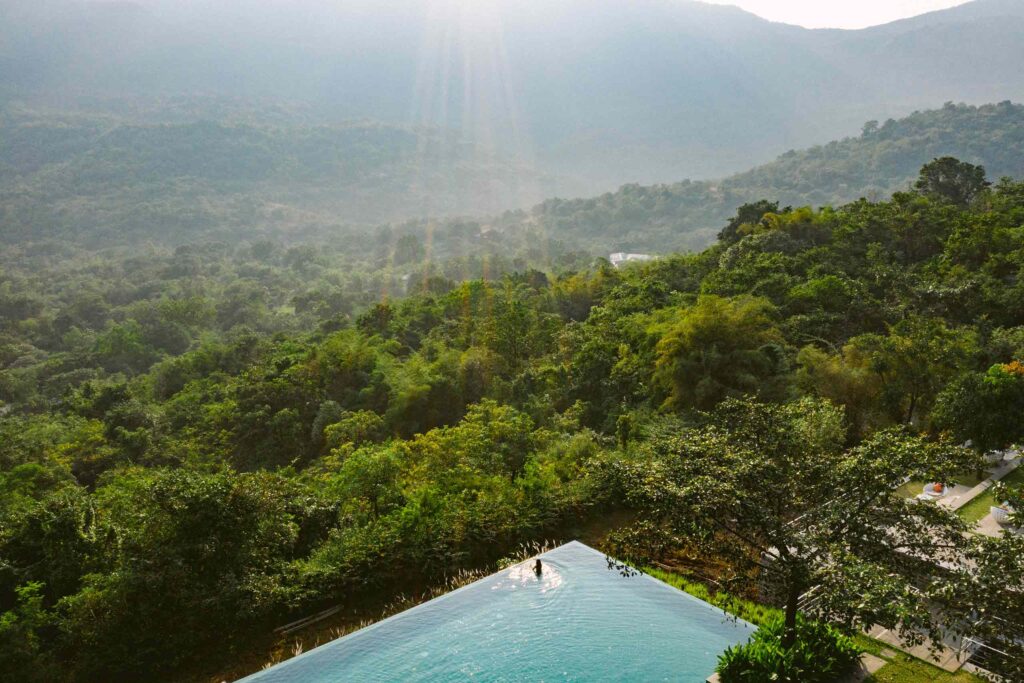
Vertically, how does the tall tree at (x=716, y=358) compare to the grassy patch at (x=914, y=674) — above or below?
above

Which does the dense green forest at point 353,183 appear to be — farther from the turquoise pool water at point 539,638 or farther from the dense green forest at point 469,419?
the turquoise pool water at point 539,638

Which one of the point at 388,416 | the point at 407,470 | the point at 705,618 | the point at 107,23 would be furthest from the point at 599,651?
the point at 107,23

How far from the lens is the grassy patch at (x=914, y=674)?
6.02 m

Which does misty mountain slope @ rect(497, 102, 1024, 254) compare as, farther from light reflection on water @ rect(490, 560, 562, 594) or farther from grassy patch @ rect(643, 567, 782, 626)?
light reflection on water @ rect(490, 560, 562, 594)

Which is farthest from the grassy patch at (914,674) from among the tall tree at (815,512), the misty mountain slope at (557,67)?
Answer: the misty mountain slope at (557,67)

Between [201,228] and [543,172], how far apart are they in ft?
273

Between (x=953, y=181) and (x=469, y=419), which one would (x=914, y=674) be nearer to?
(x=469, y=419)

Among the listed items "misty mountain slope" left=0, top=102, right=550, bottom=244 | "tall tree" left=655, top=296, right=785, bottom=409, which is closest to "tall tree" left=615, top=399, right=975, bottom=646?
"tall tree" left=655, top=296, right=785, bottom=409

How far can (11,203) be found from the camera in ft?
294

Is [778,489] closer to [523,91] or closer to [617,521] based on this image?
[617,521]

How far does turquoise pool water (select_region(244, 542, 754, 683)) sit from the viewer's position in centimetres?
659

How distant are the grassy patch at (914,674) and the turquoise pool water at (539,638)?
4.41 feet

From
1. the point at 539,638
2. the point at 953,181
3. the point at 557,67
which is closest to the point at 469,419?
the point at 539,638

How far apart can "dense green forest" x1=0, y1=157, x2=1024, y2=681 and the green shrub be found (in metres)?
1.29
